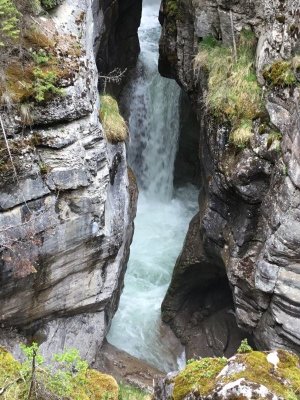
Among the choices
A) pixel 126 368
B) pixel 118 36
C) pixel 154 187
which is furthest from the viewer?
pixel 154 187

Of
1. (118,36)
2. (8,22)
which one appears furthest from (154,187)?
(8,22)

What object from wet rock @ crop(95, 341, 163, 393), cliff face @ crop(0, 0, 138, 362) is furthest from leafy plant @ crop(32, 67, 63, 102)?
wet rock @ crop(95, 341, 163, 393)

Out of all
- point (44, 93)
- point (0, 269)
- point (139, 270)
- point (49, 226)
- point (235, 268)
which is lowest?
point (139, 270)

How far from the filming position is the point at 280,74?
10.0m

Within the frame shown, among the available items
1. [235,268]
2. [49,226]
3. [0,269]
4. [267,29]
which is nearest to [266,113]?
[267,29]

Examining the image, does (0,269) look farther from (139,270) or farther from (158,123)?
(158,123)

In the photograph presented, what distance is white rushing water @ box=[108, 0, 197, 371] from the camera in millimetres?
15219

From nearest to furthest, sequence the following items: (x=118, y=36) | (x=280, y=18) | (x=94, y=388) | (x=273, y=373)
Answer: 1. (x=273, y=373)
2. (x=94, y=388)
3. (x=280, y=18)
4. (x=118, y=36)

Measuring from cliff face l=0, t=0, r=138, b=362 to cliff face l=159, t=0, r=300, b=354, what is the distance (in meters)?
2.49

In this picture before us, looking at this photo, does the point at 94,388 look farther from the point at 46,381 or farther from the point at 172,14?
the point at 172,14

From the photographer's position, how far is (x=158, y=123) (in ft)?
56.4

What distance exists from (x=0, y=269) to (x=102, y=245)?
88.6 inches

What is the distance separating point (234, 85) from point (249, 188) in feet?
7.81

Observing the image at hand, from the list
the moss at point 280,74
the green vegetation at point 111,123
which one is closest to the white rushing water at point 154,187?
the green vegetation at point 111,123
